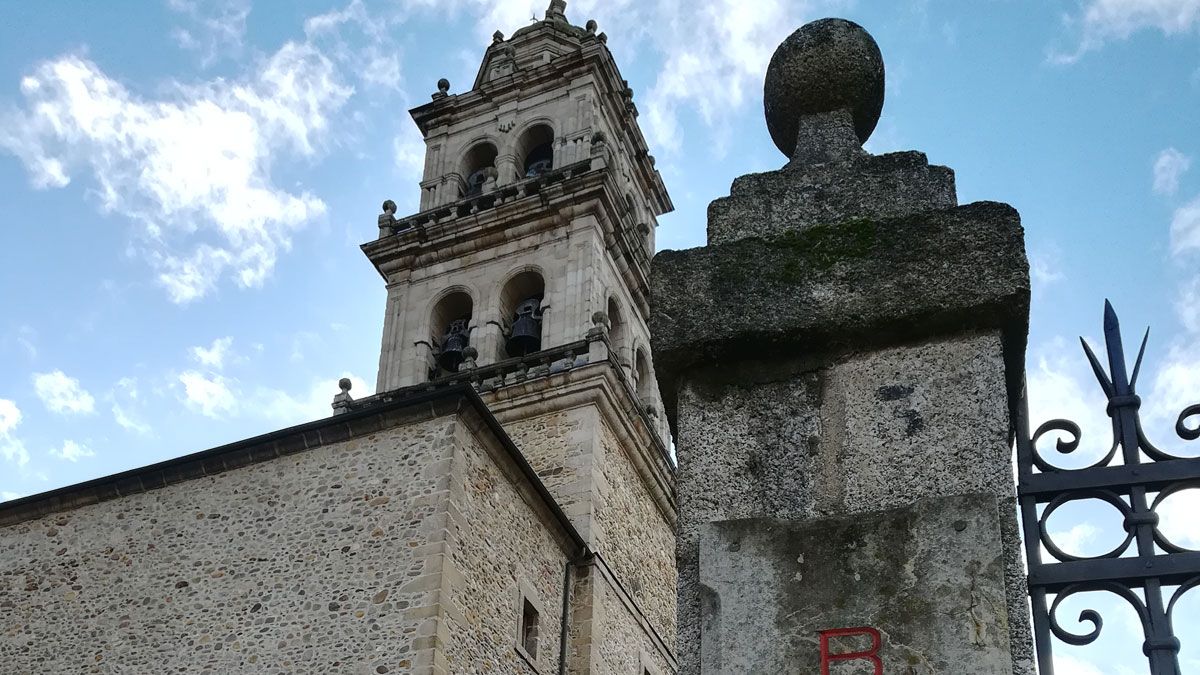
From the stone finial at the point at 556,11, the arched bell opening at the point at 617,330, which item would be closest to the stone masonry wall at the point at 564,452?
the arched bell opening at the point at 617,330

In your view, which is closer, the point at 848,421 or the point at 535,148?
the point at 848,421

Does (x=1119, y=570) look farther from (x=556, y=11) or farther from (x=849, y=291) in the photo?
(x=556, y=11)

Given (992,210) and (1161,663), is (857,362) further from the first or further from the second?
(1161,663)

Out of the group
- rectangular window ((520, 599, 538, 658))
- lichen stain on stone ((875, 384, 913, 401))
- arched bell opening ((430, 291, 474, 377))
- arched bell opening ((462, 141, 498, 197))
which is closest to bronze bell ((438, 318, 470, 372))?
arched bell opening ((430, 291, 474, 377))

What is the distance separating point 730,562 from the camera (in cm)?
254

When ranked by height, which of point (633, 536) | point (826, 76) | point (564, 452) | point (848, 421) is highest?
point (564, 452)

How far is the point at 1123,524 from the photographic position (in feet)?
8.24

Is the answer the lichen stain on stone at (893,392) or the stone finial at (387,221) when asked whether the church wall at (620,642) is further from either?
the lichen stain on stone at (893,392)

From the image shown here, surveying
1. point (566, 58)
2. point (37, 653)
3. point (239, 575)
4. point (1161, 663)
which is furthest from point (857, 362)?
point (566, 58)

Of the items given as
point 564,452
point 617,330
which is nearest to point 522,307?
point 617,330

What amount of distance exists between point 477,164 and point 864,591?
2185cm

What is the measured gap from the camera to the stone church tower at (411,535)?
1127cm

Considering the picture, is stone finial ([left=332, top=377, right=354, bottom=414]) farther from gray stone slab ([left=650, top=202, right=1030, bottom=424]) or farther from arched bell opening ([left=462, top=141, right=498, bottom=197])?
gray stone slab ([left=650, top=202, right=1030, bottom=424])

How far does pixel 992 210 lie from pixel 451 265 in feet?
62.0
